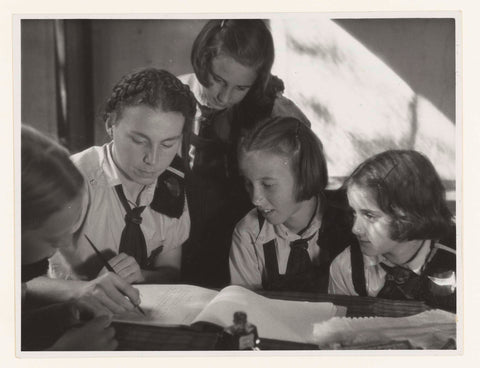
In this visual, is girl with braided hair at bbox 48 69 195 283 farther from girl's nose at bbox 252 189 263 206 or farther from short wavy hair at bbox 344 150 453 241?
short wavy hair at bbox 344 150 453 241

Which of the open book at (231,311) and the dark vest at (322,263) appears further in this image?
the dark vest at (322,263)

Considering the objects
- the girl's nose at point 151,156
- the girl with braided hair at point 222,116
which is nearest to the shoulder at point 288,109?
the girl with braided hair at point 222,116

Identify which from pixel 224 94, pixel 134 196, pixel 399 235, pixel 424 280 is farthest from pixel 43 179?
pixel 424 280

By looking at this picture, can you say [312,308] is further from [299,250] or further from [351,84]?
[351,84]

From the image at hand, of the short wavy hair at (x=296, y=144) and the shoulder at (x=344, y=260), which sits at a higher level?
the short wavy hair at (x=296, y=144)

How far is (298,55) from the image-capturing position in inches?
76.6

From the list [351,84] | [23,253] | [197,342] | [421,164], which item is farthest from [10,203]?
[421,164]

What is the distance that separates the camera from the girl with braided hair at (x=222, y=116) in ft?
6.37

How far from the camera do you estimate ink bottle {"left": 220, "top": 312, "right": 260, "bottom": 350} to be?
186cm

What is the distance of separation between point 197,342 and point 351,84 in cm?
90

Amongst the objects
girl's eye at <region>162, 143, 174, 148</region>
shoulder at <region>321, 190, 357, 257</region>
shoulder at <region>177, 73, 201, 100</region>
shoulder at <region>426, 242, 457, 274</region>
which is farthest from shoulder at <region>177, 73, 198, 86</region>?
shoulder at <region>426, 242, 457, 274</region>

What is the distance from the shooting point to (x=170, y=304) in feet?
6.33

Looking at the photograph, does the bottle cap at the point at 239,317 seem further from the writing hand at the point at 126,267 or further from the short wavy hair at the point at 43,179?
the short wavy hair at the point at 43,179

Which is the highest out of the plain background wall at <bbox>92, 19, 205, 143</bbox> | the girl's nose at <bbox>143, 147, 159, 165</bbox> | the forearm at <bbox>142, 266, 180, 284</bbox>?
the plain background wall at <bbox>92, 19, 205, 143</bbox>
